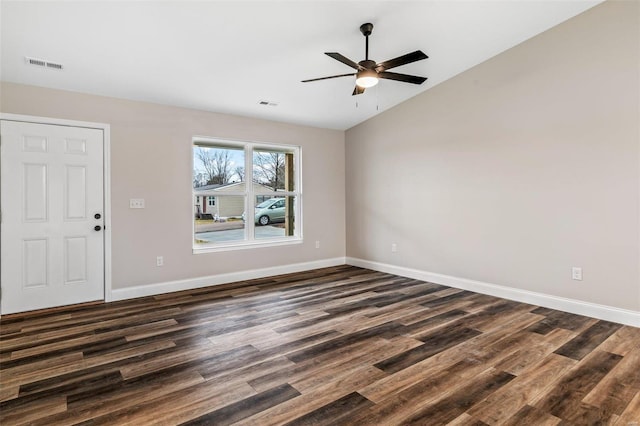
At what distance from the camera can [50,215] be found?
3.88m

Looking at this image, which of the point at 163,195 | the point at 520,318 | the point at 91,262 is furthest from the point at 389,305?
the point at 91,262

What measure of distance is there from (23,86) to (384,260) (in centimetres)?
531

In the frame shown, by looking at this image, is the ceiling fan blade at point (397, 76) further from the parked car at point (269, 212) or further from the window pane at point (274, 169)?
the parked car at point (269, 212)

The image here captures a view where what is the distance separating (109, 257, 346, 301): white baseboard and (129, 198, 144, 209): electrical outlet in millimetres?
1039

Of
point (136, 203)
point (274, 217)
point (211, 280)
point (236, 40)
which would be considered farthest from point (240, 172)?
point (236, 40)

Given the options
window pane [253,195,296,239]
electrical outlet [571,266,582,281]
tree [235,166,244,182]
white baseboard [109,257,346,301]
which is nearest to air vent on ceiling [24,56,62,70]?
tree [235,166,244,182]

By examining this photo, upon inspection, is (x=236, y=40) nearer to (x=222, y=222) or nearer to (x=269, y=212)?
(x=222, y=222)

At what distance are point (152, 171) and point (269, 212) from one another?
6.39 ft

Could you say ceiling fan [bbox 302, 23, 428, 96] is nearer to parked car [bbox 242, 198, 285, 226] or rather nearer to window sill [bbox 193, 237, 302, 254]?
parked car [bbox 242, 198, 285, 226]

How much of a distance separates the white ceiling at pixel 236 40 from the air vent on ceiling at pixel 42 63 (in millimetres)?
82

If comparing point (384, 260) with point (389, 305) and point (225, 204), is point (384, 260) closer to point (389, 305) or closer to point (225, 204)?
point (389, 305)

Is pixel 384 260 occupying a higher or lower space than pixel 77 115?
lower

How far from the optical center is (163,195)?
15.0 ft

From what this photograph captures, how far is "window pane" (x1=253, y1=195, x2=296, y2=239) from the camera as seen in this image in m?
5.63
